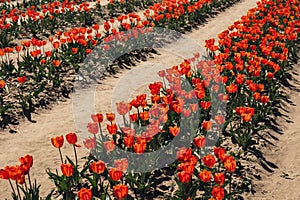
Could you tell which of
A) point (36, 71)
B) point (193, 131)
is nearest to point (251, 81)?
point (193, 131)

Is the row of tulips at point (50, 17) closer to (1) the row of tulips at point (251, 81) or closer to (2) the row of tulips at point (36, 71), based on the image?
(2) the row of tulips at point (36, 71)

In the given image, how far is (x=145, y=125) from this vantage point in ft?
21.4

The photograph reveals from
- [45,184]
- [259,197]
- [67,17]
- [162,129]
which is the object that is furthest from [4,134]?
[67,17]

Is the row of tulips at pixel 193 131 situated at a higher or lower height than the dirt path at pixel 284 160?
higher

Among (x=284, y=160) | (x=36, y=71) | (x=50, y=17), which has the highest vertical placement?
(x=50, y=17)

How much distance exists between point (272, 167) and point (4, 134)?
5077mm

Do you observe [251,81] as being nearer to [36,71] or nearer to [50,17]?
[36,71]

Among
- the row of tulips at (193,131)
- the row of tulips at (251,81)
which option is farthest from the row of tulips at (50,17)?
the row of tulips at (193,131)

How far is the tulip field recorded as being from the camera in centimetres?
520

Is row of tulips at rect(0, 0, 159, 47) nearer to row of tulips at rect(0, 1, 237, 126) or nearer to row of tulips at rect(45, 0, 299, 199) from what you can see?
row of tulips at rect(0, 1, 237, 126)

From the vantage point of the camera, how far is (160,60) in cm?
1161

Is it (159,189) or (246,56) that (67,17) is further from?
(159,189)

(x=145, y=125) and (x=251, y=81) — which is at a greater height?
(x=251, y=81)

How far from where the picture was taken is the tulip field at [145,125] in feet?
17.0
